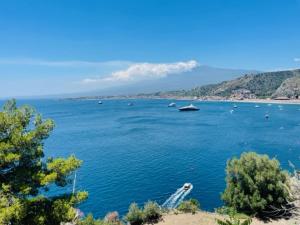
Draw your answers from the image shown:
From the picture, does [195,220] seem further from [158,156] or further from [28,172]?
[158,156]

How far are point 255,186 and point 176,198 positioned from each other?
14551mm

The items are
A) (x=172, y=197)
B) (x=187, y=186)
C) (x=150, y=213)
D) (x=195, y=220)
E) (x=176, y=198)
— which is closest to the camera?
(x=195, y=220)

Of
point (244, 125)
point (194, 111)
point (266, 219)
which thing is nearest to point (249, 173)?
point (266, 219)

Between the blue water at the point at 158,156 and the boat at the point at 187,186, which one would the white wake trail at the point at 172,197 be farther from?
the blue water at the point at 158,156

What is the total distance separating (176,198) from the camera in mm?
44500

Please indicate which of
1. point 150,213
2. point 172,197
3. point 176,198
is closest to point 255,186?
point 150,213

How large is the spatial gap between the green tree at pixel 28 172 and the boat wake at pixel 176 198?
26.3 metres

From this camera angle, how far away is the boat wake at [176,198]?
4206 centimetres

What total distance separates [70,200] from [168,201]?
92.6 feet

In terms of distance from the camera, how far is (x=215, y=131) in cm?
10419

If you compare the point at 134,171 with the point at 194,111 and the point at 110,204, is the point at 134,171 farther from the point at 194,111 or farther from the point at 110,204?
the point at 194,111

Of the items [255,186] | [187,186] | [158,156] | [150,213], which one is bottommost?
[187,186]

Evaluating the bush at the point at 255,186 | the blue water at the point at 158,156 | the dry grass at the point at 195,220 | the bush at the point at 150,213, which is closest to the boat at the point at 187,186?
the blue water at the point at 158,156

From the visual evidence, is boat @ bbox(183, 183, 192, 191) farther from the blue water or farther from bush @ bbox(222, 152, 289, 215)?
bush @ bbox(222, 152, 289, 215)
